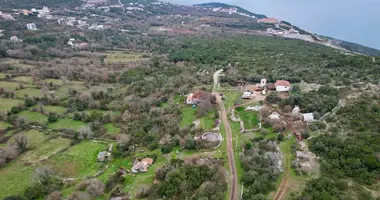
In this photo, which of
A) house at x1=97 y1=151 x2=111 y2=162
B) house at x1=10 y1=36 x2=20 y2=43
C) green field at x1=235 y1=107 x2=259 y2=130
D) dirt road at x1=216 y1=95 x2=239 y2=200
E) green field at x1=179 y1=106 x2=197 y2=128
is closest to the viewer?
dirt road at x1=216 y1=95 x2=239 y2=200

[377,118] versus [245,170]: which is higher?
[377,118]

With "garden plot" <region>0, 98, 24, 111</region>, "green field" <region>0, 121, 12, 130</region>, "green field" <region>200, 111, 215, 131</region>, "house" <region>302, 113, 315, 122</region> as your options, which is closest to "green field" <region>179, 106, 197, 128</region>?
"green field" <region>200, 111, 215, 131</region>

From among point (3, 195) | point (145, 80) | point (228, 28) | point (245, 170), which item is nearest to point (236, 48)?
point (145, 80)

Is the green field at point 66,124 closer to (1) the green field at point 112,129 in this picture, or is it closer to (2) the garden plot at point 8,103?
(1) the green field at point 112,129

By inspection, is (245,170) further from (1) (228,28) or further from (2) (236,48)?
(1) (228,28)

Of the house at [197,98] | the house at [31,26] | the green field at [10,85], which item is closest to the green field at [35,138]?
the green field at [10,85]

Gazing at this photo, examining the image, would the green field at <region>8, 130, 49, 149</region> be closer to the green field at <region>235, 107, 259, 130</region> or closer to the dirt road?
the dirt road

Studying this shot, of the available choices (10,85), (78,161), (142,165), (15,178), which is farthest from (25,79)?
(142,165)
